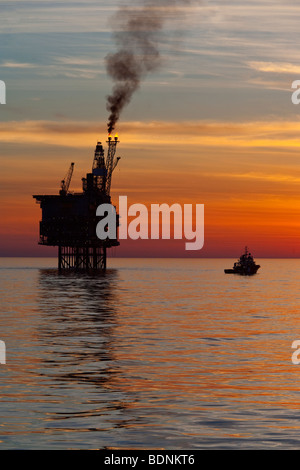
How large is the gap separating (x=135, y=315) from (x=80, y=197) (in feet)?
393

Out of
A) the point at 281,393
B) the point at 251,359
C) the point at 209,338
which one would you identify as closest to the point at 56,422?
the point at 281,393

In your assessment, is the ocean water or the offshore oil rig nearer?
the ocean water

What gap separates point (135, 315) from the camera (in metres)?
72.6

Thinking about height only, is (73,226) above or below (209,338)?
above

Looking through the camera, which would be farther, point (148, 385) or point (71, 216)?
point (71, 216)

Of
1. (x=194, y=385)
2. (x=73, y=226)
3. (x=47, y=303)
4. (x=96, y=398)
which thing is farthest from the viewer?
(x=73, y=226)

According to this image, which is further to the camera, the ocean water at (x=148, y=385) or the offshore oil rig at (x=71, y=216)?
the offshore oil rig at (x=71, y=216)

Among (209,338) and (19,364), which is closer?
(19,364)
